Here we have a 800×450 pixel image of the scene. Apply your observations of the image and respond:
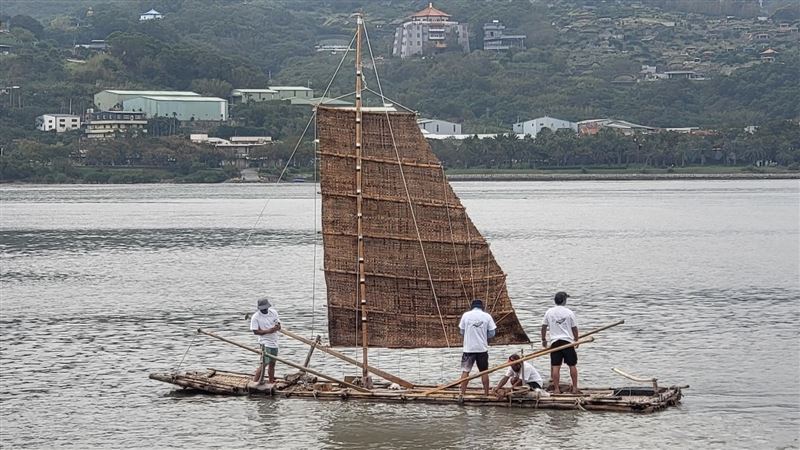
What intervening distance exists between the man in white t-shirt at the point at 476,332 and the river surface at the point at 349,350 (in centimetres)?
89

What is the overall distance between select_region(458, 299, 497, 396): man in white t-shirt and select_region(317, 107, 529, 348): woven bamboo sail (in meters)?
1.02

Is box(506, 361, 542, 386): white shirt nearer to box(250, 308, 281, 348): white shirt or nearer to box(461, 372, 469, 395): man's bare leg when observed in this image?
box(461, 372, 469, 395): man's bare leg

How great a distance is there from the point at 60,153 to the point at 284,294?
5606 inches

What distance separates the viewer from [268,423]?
23812mm

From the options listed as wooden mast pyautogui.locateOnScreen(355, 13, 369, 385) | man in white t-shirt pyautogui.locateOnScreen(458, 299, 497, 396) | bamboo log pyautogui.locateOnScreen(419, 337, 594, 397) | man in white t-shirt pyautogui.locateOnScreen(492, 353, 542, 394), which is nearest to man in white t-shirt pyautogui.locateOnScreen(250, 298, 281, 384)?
wooden mast pyautogui.locateOnScreen(355, 13, 369, 385)

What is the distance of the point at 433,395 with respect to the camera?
24.3 metres

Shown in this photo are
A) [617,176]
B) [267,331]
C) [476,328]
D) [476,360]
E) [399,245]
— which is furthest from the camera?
[617,176]

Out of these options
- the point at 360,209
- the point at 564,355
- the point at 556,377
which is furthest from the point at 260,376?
the point at 564,355

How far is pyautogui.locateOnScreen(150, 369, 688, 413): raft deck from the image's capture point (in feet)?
77.5

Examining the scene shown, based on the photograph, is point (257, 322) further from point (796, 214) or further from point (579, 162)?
point (579, 162)

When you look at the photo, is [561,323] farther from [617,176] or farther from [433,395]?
[617,176]

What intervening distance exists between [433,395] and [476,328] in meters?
1.48

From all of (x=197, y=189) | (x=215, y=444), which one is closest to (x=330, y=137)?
(x=215, y=444)

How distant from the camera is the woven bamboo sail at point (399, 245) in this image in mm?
24406
